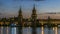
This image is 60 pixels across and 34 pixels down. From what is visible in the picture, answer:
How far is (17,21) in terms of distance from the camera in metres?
9.58

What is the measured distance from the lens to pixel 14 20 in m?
9.45

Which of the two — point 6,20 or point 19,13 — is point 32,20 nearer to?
point 19,13

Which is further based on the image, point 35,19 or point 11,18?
point 35,19

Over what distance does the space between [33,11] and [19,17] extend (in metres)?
0.80

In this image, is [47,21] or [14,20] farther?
[47,21]

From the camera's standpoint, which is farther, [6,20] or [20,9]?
[20,9]

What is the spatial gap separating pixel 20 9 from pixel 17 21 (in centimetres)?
76

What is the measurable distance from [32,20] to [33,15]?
244 mm

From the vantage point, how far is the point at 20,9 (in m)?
10.1

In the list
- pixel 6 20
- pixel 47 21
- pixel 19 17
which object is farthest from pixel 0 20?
pixel 47 21

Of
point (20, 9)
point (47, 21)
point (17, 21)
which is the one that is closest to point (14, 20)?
point (17, 21)

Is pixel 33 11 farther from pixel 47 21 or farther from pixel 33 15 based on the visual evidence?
pixel 47 21

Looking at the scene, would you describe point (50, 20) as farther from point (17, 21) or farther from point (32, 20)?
point (17, 21)

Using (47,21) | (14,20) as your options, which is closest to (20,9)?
(14,20)
